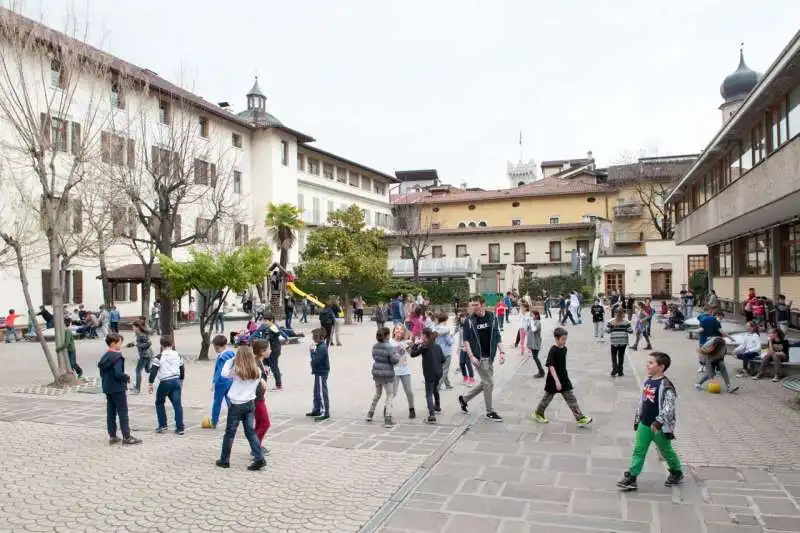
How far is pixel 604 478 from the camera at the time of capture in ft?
21.1

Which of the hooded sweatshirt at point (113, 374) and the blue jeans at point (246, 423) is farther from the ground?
the hooded sweatshirt at point (113, 374)

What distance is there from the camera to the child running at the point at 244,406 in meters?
6.91

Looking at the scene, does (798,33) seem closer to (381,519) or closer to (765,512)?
(765,512)

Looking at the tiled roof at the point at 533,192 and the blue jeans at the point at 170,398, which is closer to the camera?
the blue jeans at the point at 170,398

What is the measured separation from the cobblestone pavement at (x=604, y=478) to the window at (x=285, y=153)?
36119mm

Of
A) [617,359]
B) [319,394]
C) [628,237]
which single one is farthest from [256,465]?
[628,237]

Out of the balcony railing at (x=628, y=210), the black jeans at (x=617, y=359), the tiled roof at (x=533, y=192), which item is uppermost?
the tiled roof at (x=533, y=192)

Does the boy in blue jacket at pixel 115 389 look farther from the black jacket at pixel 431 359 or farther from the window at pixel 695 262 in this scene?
the window at pixel 695 262

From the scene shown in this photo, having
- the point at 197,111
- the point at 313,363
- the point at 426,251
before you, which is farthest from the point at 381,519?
the point at 426,251

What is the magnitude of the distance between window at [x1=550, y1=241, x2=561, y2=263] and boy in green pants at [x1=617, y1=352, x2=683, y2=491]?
155ft

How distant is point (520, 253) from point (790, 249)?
34177 millimetres

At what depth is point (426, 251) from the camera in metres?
55.7

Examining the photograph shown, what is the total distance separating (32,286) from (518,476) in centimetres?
2735

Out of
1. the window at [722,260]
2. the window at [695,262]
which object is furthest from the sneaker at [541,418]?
the window at [695,262]
